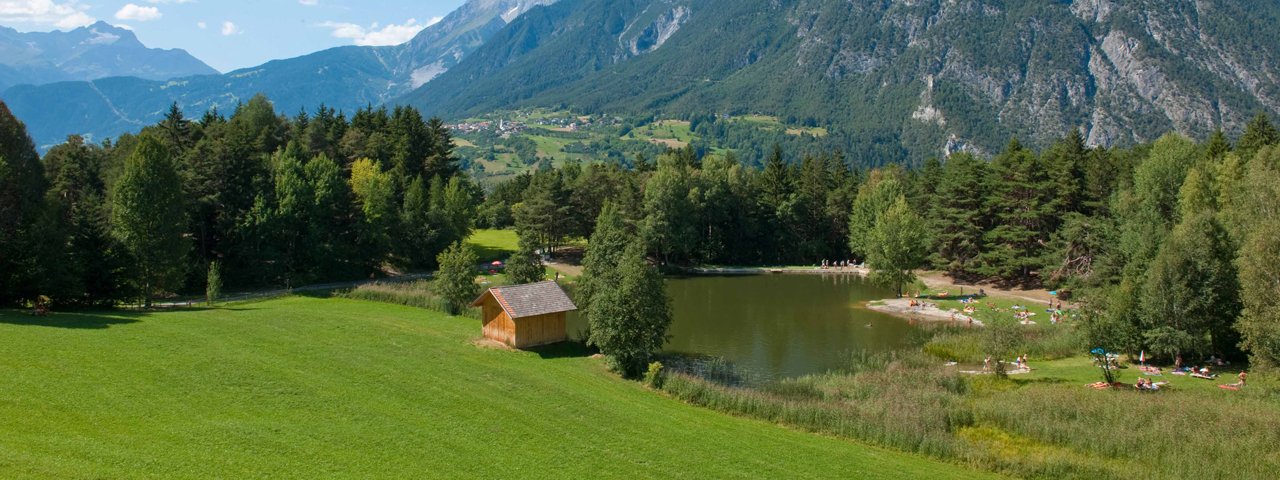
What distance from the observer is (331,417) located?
21.4 meters

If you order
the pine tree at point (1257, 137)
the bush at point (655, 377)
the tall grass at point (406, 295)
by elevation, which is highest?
the pine tree at point (1257, 137)

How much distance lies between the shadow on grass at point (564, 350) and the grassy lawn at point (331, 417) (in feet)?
10.0

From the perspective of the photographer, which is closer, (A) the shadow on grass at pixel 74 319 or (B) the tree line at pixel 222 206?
(A) the shadow on grass at pixel 74 319

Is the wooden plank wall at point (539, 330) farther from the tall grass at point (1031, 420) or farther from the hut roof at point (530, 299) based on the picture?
the tall grass at point (1031, 420)

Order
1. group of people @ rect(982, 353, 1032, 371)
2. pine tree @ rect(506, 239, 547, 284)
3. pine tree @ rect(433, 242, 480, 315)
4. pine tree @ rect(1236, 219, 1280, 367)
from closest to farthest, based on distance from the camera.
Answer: pine tree @ rect(1236, 219, 1280, 367) < group of people @ rect(982, 353, 1032, 371) < pine tree @ rect(433, 242, 480, 315) < pine tree @ rect(506, 239, 547, 284)

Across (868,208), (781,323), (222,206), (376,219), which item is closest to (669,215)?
(868,208)

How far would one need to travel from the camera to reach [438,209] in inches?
2530

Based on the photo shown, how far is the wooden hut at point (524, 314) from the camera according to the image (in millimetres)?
35531

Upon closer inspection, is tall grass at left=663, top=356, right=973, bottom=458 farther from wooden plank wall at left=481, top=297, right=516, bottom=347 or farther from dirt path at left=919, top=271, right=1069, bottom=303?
dirt path at left=919, top=271, right=1069, bottom=303

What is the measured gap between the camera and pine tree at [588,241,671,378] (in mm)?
32562

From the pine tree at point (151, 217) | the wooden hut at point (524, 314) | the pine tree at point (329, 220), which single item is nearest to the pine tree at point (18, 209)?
the pine tree at point (151, 217)

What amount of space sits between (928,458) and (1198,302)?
58.2ft

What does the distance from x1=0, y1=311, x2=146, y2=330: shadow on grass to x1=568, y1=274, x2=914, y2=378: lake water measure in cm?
2197

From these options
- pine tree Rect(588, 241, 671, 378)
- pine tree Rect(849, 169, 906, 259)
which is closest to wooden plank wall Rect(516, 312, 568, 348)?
pine tree Rect(588, 241, 671, 378)
